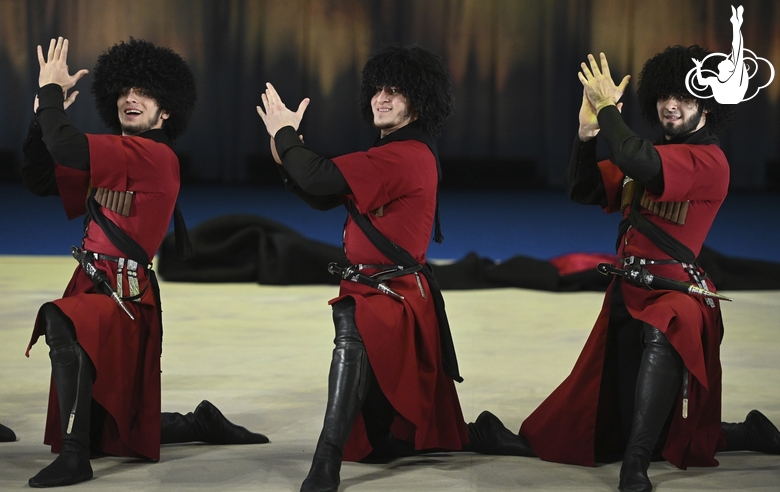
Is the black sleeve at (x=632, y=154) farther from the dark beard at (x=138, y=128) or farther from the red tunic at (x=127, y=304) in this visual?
the dark beard at (x=138, y=128)

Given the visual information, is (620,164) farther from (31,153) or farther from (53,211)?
(53,211)

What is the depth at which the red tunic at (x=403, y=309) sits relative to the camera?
9.62 ft

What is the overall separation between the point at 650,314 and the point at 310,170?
3.52 feet

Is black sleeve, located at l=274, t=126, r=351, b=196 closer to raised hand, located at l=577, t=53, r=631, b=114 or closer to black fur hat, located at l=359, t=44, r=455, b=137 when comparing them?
black fur hat, located at l=359, t=44, r=455, b=137

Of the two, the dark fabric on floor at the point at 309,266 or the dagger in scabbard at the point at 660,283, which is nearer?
the dagger in scabbard at the point at 660,283

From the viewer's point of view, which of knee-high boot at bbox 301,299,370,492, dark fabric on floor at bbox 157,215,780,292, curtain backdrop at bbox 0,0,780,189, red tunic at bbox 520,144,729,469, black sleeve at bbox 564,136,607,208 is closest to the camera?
knee-high boot at bbox 301,299,370,492

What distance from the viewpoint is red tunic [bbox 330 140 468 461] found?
2.93 metres

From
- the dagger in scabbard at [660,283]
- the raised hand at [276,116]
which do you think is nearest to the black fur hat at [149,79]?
the raised hand at [276,116]

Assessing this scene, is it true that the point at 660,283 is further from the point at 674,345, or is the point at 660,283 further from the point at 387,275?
the point at 387,275

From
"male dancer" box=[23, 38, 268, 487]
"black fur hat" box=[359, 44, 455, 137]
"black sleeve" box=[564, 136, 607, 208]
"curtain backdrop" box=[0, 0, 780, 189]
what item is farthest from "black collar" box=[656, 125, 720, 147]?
"curtain backdrop" box=[0, 0, 780, 189]

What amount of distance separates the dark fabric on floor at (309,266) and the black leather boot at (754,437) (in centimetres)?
401

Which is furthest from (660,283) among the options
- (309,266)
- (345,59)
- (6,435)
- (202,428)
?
(345,59)

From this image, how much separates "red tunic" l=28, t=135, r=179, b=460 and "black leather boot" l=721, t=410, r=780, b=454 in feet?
6.09

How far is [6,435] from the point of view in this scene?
11.0 ft
